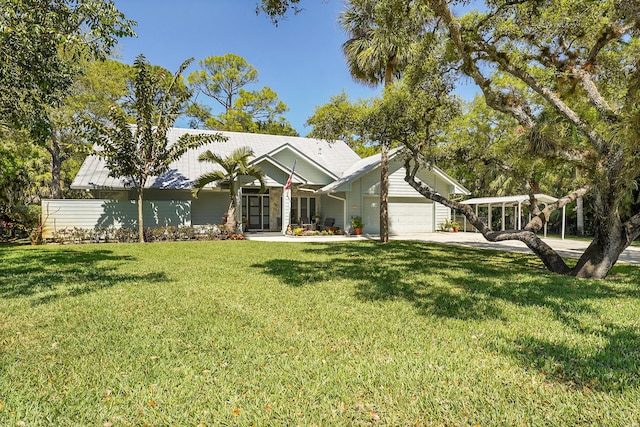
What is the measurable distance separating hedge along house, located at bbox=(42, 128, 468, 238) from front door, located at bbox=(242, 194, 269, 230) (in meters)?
0.06

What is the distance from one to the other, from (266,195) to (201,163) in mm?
4181

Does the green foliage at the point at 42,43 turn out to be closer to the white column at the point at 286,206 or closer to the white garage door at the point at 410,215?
the white column at the point at 286,206

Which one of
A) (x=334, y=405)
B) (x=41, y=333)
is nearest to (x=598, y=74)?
(x=334, y=405)

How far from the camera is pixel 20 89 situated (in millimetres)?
9094

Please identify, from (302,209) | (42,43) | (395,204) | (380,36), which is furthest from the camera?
(302,209)

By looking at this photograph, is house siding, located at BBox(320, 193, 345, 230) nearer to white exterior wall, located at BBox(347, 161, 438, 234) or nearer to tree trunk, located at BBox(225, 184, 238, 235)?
white exterior wall, located at BBox(347, 161, 438, 234)

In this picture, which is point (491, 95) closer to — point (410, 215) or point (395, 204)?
point (395, 204)

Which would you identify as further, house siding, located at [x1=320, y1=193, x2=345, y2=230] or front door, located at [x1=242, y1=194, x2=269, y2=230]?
front door, located at [x1=242, y1=194, x2=269, y2=230]

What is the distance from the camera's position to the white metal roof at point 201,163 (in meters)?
18.2

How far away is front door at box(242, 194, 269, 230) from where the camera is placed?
21.7 meters

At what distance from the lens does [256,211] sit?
2194cm

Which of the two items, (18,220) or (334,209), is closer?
(18,220)

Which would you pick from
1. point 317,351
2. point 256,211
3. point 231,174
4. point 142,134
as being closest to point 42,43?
point 142,134

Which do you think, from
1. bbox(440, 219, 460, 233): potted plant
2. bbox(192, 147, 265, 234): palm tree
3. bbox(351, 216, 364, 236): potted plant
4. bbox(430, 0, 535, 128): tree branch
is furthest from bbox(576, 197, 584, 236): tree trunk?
bbox(192, 147, 265, 234): palm tree
